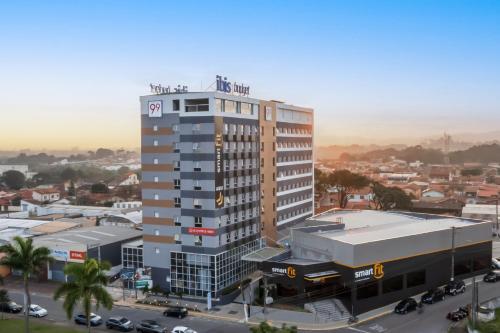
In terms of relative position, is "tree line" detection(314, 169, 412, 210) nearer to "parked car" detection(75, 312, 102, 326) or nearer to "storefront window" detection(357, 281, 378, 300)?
"storefront window" detection(357, 281, 378, 300)

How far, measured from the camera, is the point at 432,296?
62688mm

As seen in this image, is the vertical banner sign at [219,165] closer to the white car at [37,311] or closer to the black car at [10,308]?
the white car at [37,311]

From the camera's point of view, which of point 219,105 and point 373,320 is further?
point 219,105

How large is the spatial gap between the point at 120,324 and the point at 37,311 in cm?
1239

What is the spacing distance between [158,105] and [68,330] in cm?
2938

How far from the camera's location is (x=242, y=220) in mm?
72062

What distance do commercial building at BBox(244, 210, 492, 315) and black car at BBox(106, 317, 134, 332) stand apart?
16767 mm

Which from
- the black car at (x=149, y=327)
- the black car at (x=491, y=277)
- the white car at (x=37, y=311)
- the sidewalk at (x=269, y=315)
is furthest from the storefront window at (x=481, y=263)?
the white car at (x=37, y=311)

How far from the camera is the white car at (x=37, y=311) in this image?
59625 mm

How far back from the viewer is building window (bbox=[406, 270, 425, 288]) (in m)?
64.8

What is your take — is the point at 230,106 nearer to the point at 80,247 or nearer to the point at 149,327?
the point at 80,247

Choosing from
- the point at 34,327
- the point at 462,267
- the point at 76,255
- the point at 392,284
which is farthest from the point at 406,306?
the point at 76,255

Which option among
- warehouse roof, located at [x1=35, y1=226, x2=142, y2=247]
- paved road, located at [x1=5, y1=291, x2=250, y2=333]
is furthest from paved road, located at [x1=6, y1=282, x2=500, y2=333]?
warehouse roof, located at [x1=35, y1=226, x2=142, y2=247]

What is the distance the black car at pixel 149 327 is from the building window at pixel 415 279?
30859 millimetres
